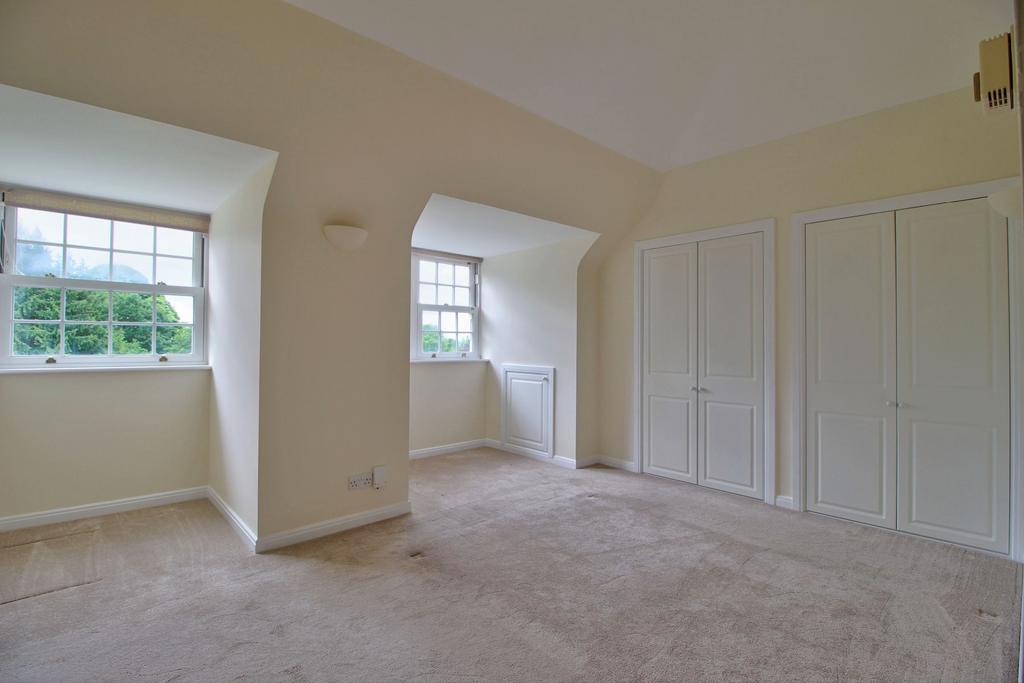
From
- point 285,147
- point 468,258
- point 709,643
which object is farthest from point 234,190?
point 709,643

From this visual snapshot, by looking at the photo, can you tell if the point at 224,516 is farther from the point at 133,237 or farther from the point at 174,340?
the point at 133,237

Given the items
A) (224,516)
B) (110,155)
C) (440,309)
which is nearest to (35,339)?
(110,155)

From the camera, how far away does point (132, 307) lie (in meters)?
3.58

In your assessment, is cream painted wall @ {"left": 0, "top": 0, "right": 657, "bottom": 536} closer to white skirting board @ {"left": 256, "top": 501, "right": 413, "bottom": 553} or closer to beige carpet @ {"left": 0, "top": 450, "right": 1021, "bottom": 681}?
white skirting board @ {"left": 256, "top": 501, "right": 413, "bottom": 553}

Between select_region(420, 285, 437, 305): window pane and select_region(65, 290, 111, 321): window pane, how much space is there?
2.59m

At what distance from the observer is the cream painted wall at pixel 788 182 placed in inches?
112

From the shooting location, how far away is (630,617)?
213cm

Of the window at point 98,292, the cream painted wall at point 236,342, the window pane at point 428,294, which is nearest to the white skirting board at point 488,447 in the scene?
the window pane at point 428,294

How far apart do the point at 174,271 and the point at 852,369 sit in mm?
5023

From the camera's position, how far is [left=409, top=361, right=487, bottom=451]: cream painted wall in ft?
16.4

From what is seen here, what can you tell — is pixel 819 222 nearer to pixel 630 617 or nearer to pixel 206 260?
pixel 630 617

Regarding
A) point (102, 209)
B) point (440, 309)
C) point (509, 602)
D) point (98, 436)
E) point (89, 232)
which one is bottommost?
point (509, 602)

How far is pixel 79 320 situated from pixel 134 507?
138 cm

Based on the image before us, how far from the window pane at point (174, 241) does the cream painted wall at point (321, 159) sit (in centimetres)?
159
